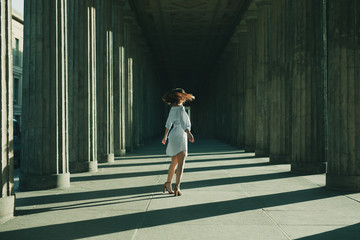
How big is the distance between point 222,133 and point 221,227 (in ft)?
97.3

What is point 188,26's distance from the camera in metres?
27.7

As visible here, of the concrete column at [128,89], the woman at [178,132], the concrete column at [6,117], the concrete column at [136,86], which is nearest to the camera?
the concrete column at [6,117]

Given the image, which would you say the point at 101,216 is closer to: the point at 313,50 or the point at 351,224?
the point at 351,224

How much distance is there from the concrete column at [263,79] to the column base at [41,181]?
35.5ft

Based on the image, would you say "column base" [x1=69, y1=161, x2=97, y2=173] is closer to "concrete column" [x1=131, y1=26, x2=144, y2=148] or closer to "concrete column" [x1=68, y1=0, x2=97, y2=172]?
"concrete column" [x1=68, y1=0, x2=97, y2=172]

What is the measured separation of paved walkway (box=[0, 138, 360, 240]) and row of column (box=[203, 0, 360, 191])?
1.13m

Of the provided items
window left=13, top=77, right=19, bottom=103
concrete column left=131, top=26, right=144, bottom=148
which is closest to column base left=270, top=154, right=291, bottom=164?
concrete column left=131, top=26, right=144, bottom=148

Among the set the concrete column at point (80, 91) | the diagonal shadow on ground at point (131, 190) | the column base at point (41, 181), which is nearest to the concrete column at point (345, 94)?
the diagonal shadow on ground at point (131, 190)

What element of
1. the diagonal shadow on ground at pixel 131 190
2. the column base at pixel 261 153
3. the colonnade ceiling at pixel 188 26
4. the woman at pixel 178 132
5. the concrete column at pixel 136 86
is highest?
the colonnade ceiling at pixel 188 26

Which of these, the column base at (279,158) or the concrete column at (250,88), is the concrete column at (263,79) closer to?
the concrete column at (250,88)

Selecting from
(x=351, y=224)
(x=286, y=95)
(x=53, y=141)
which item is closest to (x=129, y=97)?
(x=286, y=95)

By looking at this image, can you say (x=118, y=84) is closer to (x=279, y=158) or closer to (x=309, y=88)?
(x=279, y=158)

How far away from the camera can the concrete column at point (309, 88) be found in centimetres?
1094

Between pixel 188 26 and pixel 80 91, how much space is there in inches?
682
